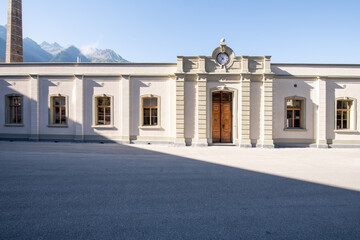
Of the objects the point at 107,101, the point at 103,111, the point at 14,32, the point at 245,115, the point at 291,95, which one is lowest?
the point at 245,115

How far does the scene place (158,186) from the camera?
5215 mm

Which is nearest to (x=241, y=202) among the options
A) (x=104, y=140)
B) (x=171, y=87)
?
(x=171, y=87)

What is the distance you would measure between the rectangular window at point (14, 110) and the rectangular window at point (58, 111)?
2.64 m

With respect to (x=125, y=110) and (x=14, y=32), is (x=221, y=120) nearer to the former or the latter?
(x=125, y=110)

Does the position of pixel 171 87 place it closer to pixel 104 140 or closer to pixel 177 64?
pixel 177 64

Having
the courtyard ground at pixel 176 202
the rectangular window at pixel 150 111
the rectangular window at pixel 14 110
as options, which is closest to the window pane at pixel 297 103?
the courtyard ground at pixel 176 202

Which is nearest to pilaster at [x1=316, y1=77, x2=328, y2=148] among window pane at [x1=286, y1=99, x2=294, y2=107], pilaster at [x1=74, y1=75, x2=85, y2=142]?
window pane at [x1=286, y1=99, x2=294, y2=107]

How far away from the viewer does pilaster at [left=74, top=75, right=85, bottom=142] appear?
13570 mm

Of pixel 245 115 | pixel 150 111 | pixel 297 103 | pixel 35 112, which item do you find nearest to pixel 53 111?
pixel 35 112

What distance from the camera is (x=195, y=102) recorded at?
511 inches

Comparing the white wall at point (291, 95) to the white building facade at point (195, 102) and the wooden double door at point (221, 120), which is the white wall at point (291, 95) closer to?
the white building facade at point (195, 102)

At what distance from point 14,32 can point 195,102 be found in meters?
30.8

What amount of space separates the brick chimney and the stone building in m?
18.1

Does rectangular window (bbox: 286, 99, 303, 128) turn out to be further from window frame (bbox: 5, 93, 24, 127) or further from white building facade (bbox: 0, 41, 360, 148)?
window frame (bbox: 5, 93, 24, 127)
